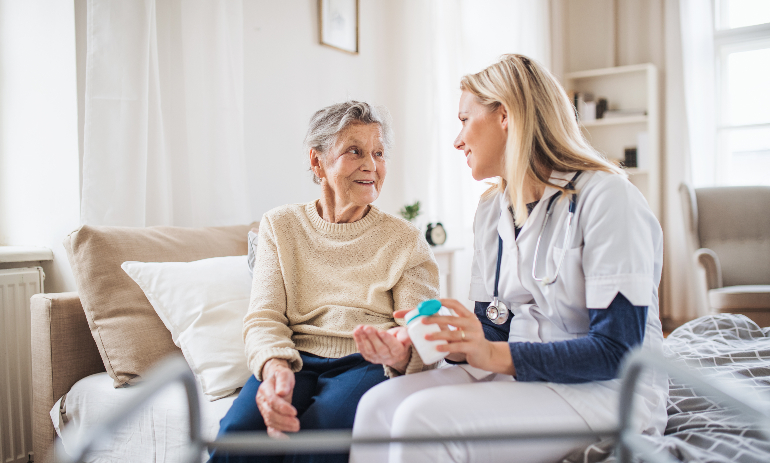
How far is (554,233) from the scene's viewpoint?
1026mm

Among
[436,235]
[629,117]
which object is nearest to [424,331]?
[436,235]

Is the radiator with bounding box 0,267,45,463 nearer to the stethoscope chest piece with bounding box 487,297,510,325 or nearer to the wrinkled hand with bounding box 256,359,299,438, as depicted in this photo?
the wrinkled hand with bounding box 256,359,299,438

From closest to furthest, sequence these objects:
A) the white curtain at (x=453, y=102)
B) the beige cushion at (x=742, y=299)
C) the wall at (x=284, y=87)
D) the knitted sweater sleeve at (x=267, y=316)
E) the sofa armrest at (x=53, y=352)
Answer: the knitted sweater sleeve at (x=267, y=316) → the sofa armrest at (x=53, y=352) → the wall at (x=284, y=87) → the beige cushion at (x=742, y=299) → the white curtain at (x=453, y=102)

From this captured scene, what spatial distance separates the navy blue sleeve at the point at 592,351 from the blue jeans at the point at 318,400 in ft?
1.17

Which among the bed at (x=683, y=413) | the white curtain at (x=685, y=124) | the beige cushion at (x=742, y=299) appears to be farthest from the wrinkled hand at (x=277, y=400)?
the white curtain at (x=685, y=124)

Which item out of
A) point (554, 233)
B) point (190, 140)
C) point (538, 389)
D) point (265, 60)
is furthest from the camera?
point (265, 60)

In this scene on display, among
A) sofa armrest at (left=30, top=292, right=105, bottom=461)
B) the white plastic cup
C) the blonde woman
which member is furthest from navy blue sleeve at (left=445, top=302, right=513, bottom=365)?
sofa armrest at (left=30, top=292, right=105, bottom=461)

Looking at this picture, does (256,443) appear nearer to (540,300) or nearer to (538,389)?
(538,389)

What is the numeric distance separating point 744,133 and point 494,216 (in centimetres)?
367

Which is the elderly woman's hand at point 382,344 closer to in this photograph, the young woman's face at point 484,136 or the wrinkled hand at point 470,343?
the wrinkled hand at point 470,343

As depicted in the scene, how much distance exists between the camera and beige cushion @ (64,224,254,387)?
133 centimetres

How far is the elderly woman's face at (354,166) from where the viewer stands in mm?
1409

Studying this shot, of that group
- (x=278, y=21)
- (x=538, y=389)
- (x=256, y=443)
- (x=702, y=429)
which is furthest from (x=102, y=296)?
(x=278, y=21)

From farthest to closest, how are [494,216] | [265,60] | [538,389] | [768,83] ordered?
1. [768,83]
2. [265,60]
3. [494,216]
4. [538,389]
